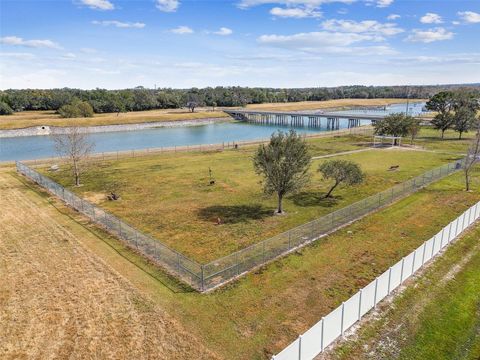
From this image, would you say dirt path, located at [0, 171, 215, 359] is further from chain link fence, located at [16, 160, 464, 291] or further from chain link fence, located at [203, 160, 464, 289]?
chain link fence, located at [203, 160, 464, 289]

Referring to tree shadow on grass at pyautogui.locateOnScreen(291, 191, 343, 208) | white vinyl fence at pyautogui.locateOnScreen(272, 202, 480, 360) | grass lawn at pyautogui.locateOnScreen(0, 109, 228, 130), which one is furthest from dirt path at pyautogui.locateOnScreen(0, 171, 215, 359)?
grass lawn at pyautogui.locateOnScreen(0, 109, 228, 130)

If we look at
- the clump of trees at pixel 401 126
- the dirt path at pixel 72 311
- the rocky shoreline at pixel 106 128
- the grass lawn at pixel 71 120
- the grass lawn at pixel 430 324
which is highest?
the clump of trees at pixel 401 126

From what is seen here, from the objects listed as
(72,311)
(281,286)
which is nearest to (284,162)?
(281,286)

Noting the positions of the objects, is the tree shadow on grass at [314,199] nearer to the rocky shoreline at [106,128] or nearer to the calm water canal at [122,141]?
the calm water canal at [122,141]

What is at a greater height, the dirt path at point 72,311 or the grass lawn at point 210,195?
the grass lawn at point 210,195

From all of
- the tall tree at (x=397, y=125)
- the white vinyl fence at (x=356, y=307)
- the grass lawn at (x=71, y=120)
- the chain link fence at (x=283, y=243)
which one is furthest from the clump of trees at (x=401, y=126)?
the grass lawn at (x=71, y=120)
